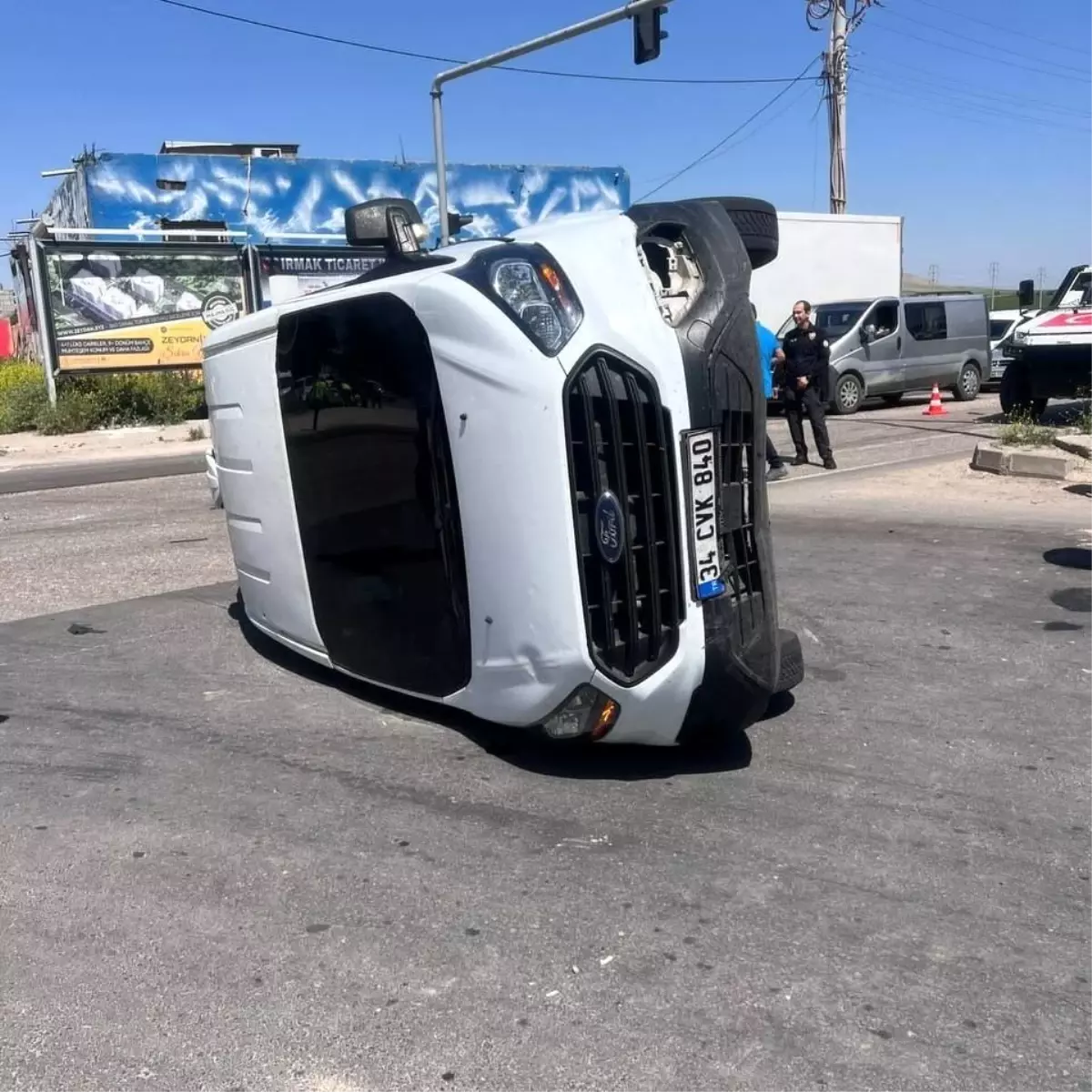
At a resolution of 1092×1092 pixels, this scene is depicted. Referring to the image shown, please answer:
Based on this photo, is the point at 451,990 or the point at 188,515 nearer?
the point at 451,990

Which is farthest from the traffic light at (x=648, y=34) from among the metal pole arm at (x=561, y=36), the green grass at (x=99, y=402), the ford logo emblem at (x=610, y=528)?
the ford logo emblem at (x=610, y=528)

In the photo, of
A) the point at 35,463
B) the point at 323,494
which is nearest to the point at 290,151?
the point at 35,463

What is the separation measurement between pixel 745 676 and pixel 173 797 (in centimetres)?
202

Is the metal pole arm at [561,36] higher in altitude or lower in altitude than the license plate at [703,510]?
higher

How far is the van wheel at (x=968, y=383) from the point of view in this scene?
21250 mm

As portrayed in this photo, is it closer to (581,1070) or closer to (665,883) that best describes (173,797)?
(665,883)

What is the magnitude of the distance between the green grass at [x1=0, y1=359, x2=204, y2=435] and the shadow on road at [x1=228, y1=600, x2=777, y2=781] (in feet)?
54.5

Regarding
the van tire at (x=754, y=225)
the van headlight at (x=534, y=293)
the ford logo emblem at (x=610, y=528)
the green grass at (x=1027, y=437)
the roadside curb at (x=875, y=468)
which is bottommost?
the roadside curb at (x=875, y=468)

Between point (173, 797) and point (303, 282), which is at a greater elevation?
point (303, 282)

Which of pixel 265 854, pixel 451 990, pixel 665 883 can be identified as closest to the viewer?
pixel 451 990

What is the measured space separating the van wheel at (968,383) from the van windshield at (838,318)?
9.20 feet

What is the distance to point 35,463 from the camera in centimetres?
1625

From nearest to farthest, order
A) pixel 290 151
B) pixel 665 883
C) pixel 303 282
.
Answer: pixel 665 883, pixel 303 282, pixel 290 151

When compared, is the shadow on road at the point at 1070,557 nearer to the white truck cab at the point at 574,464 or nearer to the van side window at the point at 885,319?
the white truck cab at the point at 574,464
